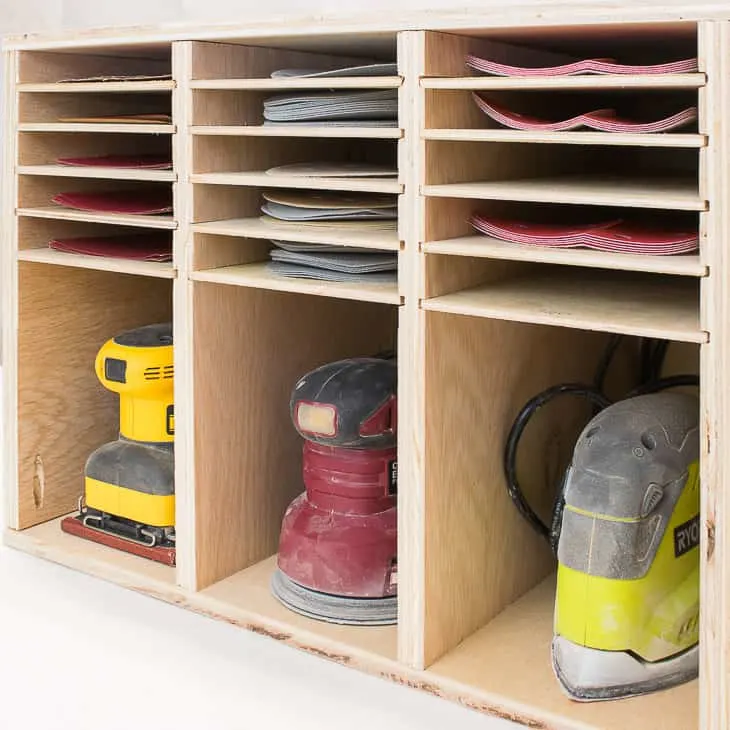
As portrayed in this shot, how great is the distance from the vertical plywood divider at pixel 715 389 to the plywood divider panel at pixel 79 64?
3.29 feet

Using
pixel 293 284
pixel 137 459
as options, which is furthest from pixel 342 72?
pixel 137 459

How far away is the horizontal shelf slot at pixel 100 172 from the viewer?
1.80m

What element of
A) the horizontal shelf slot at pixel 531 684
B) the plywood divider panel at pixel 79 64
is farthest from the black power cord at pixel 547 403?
the plywood divider panel at pixel 79 64

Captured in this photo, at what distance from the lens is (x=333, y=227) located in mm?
1677

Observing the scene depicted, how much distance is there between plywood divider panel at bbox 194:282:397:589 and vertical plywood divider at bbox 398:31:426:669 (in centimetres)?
42

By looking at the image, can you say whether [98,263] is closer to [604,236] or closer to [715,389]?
[604,236]

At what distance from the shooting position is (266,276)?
5.73 ft

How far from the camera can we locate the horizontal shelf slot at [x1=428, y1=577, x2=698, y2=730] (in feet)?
4.92

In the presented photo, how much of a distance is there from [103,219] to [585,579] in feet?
3.27

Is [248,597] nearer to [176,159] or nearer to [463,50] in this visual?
[176,159]

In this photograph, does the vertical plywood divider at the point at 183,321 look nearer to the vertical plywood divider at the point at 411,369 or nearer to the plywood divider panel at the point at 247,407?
the plywood divider panel at the point at 247,407

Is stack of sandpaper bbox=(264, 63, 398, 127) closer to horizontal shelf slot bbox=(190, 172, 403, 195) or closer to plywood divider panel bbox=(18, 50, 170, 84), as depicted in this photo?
horizontal shelf slot bbox=(190, 172, 403, 195)

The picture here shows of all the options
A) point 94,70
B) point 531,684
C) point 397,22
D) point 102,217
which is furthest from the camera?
point 94,70

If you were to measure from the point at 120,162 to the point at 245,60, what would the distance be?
1.05 feet
